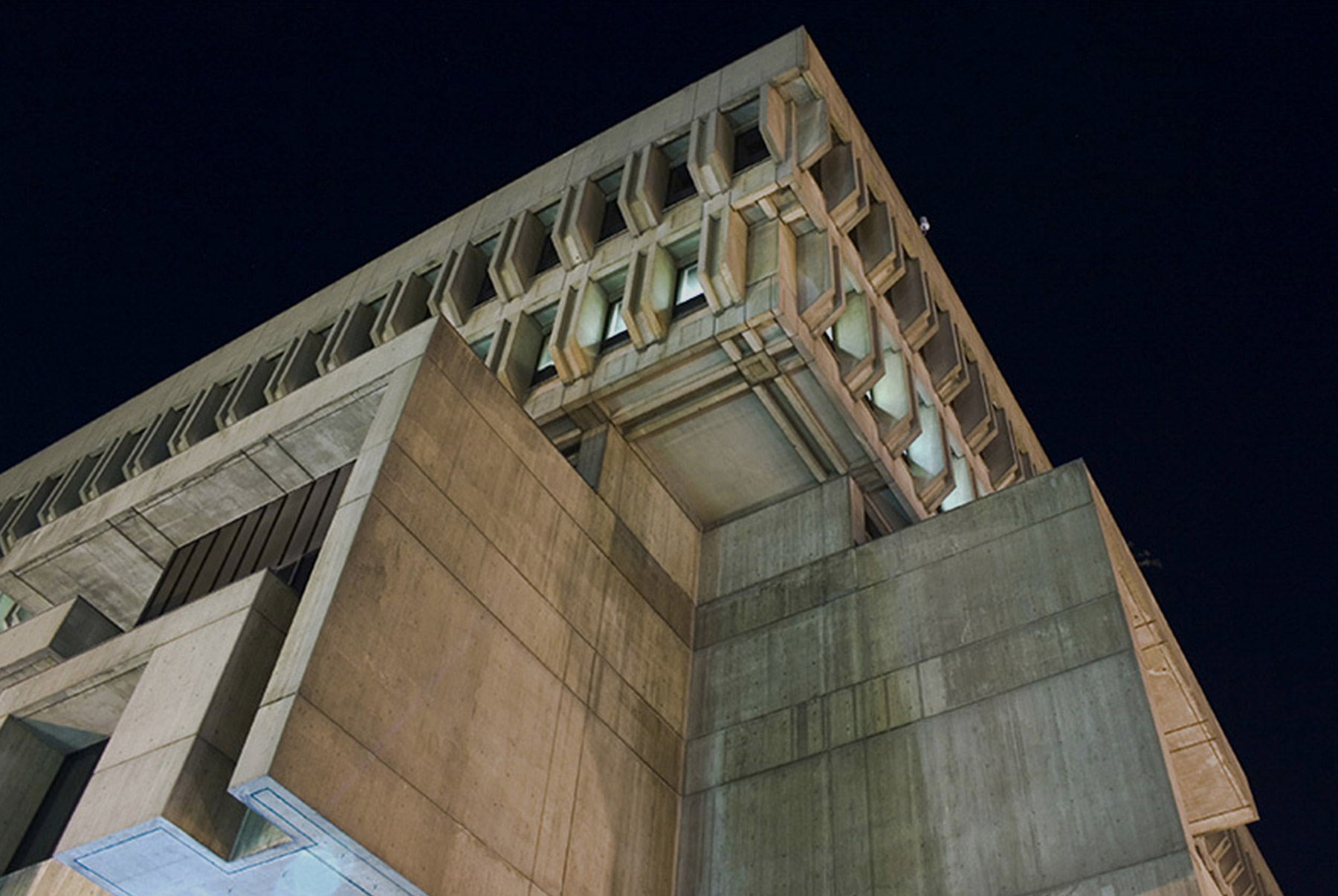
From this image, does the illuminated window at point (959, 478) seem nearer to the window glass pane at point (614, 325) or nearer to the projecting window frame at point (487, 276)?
the window glass pane at point (614, 325)

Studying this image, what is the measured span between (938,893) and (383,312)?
17.5m

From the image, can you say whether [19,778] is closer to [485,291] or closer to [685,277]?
[485,291]

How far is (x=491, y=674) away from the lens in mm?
15867

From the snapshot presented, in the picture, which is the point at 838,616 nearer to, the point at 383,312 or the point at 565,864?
the point at 565,864

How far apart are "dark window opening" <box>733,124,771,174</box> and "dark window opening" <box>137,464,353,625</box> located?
10.5 metres

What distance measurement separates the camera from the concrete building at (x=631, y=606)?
45.0ft

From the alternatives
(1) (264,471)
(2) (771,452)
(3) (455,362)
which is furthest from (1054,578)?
(1) (264,471)

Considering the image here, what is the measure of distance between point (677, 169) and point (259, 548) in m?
12.2

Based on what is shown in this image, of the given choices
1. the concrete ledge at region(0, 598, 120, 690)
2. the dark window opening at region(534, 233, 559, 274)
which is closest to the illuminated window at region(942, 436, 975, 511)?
the dark window opening at region(534, 233, 559, 274)

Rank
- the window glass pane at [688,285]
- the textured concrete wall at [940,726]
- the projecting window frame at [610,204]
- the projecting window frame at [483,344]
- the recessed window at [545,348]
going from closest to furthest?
the textured concrete wall at [940,726] < the window glass pane at [688,285] < the recessed window at [545,348] < the projecting window frame at [483,344] < the projecting window frame at [610,204]

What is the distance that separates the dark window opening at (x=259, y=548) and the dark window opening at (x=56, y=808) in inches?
88.6

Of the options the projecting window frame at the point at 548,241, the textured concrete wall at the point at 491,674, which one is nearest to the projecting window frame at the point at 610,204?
the projecting window frame at the point at 548,241

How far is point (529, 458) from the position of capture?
18812mm

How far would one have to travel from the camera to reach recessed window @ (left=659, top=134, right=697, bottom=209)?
974 inches
